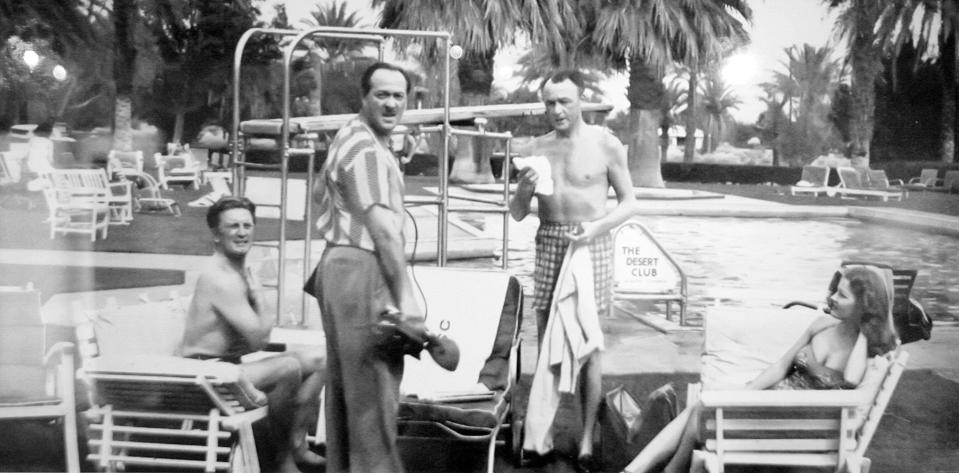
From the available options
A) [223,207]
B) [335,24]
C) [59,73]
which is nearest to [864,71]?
[335,24]

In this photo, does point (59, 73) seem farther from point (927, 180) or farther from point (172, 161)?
point (927, 180)

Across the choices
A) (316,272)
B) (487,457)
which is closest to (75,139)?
(316,272)

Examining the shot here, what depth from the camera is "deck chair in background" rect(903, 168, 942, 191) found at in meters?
3.92

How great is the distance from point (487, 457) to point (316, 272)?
0.88 m

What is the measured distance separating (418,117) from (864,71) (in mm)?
1681

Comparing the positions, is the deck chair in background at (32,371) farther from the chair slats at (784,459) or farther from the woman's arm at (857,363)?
the woman's arm at (857,363)

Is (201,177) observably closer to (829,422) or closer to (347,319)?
(347,319)

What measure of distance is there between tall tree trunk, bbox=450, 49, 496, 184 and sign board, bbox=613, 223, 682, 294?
111 cm

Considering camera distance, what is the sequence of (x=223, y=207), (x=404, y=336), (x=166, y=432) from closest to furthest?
(x=404, y=336) → (x=166, y=432) → (x=223, y=207)

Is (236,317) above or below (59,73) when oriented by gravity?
below

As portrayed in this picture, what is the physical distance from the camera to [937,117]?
391cm

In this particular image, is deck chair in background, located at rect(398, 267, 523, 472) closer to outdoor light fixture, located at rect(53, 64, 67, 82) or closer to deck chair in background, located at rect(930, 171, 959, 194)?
outdoor light fixture, located at rect(53, 64, 67, 82)

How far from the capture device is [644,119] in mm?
3559

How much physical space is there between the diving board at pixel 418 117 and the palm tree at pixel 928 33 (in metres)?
1.16
